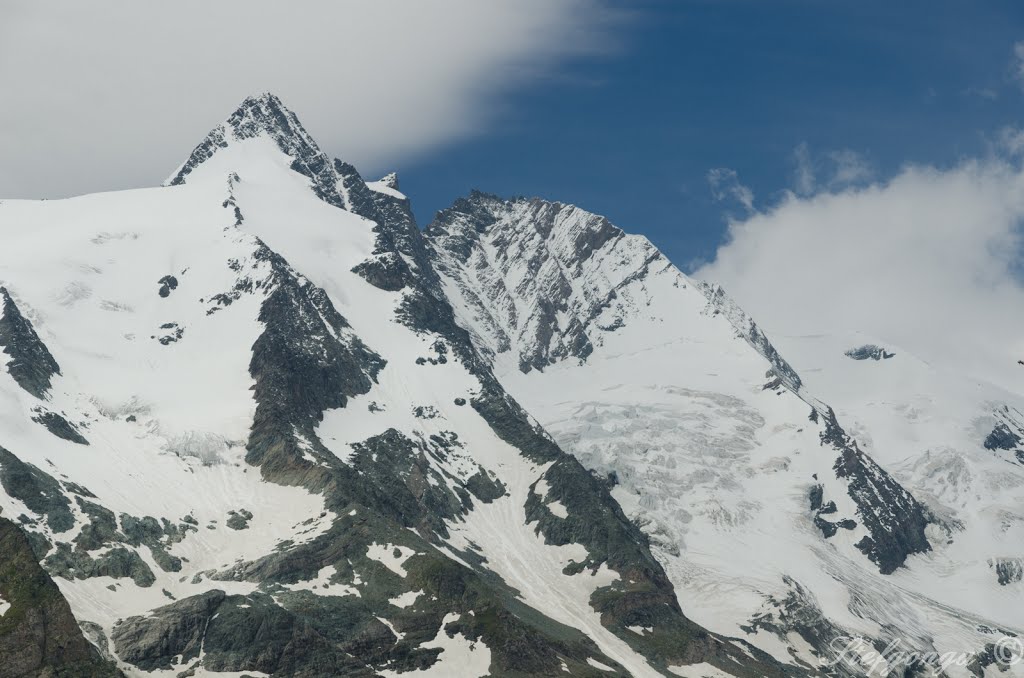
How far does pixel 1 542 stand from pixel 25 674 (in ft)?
77.3

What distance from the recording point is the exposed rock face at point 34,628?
17912 centimetres

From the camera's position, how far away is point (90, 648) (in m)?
193

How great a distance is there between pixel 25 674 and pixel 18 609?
1007 centimetres

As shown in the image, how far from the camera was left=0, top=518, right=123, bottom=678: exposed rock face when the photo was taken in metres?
179

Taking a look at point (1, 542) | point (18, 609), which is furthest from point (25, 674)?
point (1, 542)

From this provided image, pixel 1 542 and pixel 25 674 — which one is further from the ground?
pixel 1 542

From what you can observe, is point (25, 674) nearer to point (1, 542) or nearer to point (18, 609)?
point (18, 609)

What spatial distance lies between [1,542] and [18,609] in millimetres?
13613

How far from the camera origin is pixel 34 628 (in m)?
182

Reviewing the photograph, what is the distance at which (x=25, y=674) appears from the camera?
178 meters

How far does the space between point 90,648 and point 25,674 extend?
51.9 feet

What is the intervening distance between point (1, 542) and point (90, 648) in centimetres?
1968

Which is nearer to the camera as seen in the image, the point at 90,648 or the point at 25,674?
the point at 25,674
